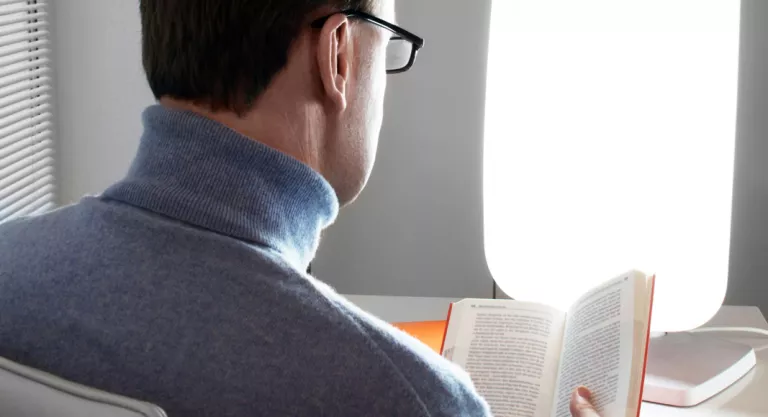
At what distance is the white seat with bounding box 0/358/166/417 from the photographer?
0.56 meters

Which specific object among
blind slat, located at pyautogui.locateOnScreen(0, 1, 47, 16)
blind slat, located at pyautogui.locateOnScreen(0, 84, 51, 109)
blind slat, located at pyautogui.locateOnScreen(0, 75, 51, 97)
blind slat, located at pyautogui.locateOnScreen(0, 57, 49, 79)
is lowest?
blind slat, located at pyautogui.locateOnScreen(0, 84, 51, 109)

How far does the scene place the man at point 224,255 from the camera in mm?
591

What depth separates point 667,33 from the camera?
1.10 m

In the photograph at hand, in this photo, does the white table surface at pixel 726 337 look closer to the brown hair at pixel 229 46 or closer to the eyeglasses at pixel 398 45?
the eyeglasses at pixel 398 45

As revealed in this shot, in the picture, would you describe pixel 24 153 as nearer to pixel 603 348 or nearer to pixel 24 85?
Answer: pixel 24 85

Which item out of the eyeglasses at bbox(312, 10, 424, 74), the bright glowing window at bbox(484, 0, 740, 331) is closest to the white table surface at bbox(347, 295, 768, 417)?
the bright glowing window at bbox(484, 0, 740, 331)

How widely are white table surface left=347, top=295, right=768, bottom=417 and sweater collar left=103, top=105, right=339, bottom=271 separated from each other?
66cm

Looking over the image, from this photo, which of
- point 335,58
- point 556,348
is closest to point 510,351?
point 556,348

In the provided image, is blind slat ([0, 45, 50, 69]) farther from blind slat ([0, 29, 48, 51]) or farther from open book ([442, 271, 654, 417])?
open book ([442, 271, 654, 417])

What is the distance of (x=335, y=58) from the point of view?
0.75 metres

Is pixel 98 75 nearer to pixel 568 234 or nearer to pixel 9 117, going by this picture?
pixel 9 117

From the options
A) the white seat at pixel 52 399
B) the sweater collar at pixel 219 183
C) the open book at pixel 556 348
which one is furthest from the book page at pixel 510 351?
the white seat at pixel 52 399

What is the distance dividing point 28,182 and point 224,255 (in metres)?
1.09

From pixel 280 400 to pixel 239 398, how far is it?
3 centimetres
